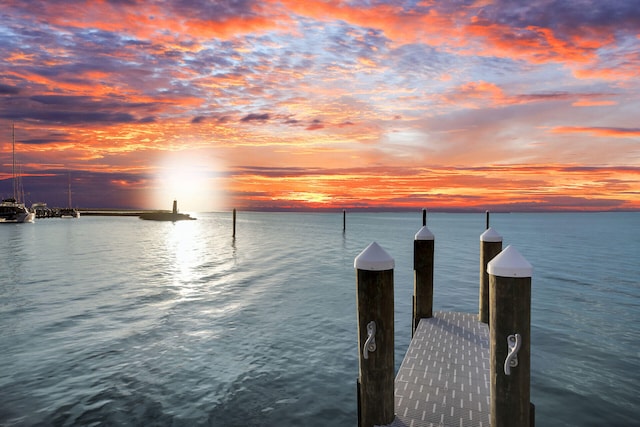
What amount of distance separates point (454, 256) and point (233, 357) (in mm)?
34226

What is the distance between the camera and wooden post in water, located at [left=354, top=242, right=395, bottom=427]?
6.53 m

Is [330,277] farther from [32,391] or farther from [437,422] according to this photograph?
[437,422]

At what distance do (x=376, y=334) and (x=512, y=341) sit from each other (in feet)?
6.24

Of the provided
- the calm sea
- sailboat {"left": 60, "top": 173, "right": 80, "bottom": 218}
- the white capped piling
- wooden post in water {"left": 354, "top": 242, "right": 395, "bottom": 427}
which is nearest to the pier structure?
wooden post in water {"left": 354, "top": 242, "right": 395, "bottom": 427}

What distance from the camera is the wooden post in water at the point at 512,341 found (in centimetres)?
578

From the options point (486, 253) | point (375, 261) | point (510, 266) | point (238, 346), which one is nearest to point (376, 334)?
point (375, 261)

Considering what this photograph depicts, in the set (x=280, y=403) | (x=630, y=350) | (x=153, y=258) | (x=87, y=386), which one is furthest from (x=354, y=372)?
(x=153, y=258)

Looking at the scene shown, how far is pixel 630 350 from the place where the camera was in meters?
13.9

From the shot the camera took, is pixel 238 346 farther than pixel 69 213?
No

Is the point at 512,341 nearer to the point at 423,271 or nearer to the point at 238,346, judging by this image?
the point at 423,271

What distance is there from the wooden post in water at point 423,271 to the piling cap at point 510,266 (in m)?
6.43

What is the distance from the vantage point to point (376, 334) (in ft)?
21.5

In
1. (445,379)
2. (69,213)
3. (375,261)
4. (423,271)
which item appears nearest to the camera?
(375,261)

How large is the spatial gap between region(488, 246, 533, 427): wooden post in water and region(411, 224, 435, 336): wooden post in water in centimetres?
658
